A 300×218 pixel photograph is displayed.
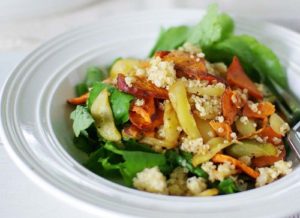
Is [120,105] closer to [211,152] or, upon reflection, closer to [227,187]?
[211,152]

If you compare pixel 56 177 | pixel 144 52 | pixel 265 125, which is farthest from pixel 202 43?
pixel 56 177

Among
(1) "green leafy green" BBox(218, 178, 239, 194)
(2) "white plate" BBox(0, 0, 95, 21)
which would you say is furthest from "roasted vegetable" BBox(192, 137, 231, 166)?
(2) "white plate" BBox(0, 0, 95, 21)

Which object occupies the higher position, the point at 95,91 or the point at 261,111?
the point at 95,91

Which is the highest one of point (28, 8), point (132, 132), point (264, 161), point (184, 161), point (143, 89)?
point (28, 8)

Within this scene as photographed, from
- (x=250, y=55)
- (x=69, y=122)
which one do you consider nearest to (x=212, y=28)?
(x=250, y=55)

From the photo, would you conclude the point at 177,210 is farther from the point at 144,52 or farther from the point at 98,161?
the point at 144,52

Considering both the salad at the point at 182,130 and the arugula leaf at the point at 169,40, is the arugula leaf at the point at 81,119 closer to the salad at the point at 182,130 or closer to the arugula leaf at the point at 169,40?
the salad at the point at 182,130

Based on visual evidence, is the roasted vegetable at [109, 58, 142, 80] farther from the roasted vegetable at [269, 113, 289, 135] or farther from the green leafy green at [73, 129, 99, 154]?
the roasted vegetable at [269, 113, 289, 135]

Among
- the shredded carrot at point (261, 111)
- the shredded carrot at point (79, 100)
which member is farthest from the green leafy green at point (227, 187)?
the shredded carrot at point (79, 100)
